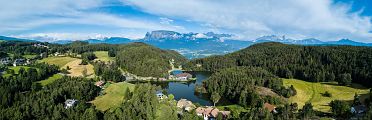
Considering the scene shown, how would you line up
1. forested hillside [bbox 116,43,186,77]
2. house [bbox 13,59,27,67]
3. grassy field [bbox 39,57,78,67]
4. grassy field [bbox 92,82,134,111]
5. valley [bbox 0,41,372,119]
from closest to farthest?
valley [bbox 0,41,372,119] → grassy field [bbox 92,82,134,111] → forested hillside [bbox 116,43,186,77] → house [bbox 13,59,27,67] → grassy field [bbox 39,57,78,67]

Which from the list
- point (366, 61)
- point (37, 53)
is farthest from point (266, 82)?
point (37, 53)

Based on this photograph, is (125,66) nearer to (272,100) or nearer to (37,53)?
(37,53)

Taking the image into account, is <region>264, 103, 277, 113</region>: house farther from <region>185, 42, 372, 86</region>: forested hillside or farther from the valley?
<region>185, 42, 372, 86</region>: forested hillside

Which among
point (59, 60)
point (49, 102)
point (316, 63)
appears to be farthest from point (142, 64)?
point (316, 63)

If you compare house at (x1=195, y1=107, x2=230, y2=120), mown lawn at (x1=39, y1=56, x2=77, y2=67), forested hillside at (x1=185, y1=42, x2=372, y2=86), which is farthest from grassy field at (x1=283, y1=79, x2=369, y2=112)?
mown lawn at (x1=39, y1=56, x2=77, y2=67)

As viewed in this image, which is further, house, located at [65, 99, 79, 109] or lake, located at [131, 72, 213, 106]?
lake, located at [131, 72, 213, 106]
